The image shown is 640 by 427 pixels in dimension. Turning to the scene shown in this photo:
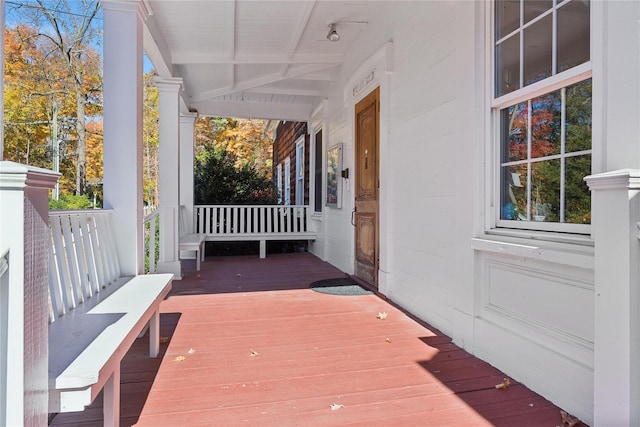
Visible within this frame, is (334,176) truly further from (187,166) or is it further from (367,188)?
(187,166)

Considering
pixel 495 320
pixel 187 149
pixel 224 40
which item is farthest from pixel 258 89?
pixel 495 320

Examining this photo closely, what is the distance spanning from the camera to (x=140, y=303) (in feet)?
7.28

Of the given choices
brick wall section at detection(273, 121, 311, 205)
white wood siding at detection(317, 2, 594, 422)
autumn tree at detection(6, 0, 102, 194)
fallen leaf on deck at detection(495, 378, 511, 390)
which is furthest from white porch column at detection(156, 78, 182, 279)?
autumn tree at detection(6, 0, 102, 194)

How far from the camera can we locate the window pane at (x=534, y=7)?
216 centimetres

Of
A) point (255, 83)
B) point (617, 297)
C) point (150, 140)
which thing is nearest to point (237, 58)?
point (255, 83)

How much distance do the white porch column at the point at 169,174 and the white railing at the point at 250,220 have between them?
2.25 meters

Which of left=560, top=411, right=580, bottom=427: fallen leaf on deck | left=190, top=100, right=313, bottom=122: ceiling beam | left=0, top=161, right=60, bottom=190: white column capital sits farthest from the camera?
left=190, top=100, right=313, bottom=122: ceiling beam

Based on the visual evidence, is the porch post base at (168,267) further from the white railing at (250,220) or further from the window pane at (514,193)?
the window pane at (514,193)

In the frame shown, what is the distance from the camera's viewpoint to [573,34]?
1.98m

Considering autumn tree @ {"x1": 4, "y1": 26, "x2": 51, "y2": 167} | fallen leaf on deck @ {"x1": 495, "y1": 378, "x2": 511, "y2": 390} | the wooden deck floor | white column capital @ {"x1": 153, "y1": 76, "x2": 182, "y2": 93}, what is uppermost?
autumn tree @ {"x1": 4, "y1": 26, "x2": 51, "y2": 167}

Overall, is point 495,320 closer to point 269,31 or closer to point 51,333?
point 51,333

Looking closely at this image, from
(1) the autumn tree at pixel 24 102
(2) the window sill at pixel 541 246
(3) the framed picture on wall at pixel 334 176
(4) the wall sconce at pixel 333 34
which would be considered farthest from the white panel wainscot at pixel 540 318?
(1) the autumn tree at pixel 24 102

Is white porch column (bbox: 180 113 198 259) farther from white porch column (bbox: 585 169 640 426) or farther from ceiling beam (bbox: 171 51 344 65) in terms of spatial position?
white porch column (bbox: 585 169 640 426)

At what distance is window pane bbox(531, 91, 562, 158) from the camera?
2111 mm
